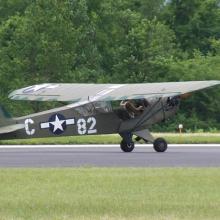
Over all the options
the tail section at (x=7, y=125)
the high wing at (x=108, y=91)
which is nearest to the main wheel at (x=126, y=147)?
the high wing at (x=108, y=91)

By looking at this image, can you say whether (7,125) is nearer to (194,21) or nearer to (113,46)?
(113,46)

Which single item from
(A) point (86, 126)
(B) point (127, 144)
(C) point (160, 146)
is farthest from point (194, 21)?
(A) point (86, 126)

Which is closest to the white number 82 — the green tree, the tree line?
the tree line

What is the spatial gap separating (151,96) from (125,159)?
3.72 m

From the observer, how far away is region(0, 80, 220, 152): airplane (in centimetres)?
3012

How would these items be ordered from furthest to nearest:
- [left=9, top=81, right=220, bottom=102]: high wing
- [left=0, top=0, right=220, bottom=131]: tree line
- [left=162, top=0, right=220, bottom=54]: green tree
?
[left=162, top=0, right=220, bottom=54]: green tree → [left=0, top=0, right=220, bottom=131]: tree line → [left=9, top=81, right=220, bottom=102]: high wing

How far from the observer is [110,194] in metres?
16.5

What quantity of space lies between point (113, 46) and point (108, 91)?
133ft

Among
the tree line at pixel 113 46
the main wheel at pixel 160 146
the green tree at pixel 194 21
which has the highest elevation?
the main wheel at pixel 160 146

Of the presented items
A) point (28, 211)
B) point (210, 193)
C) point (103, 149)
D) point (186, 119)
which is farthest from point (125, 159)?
point (186, 119)

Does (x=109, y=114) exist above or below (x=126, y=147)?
above

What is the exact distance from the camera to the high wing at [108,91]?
30469 millimetres

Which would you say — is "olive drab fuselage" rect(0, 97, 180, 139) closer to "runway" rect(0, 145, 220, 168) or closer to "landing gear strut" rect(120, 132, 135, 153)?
"landing gear strut" rect(120, 132, 135, 153)

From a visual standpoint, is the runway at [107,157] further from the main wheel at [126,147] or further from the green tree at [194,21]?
the green tree at [194,21]
